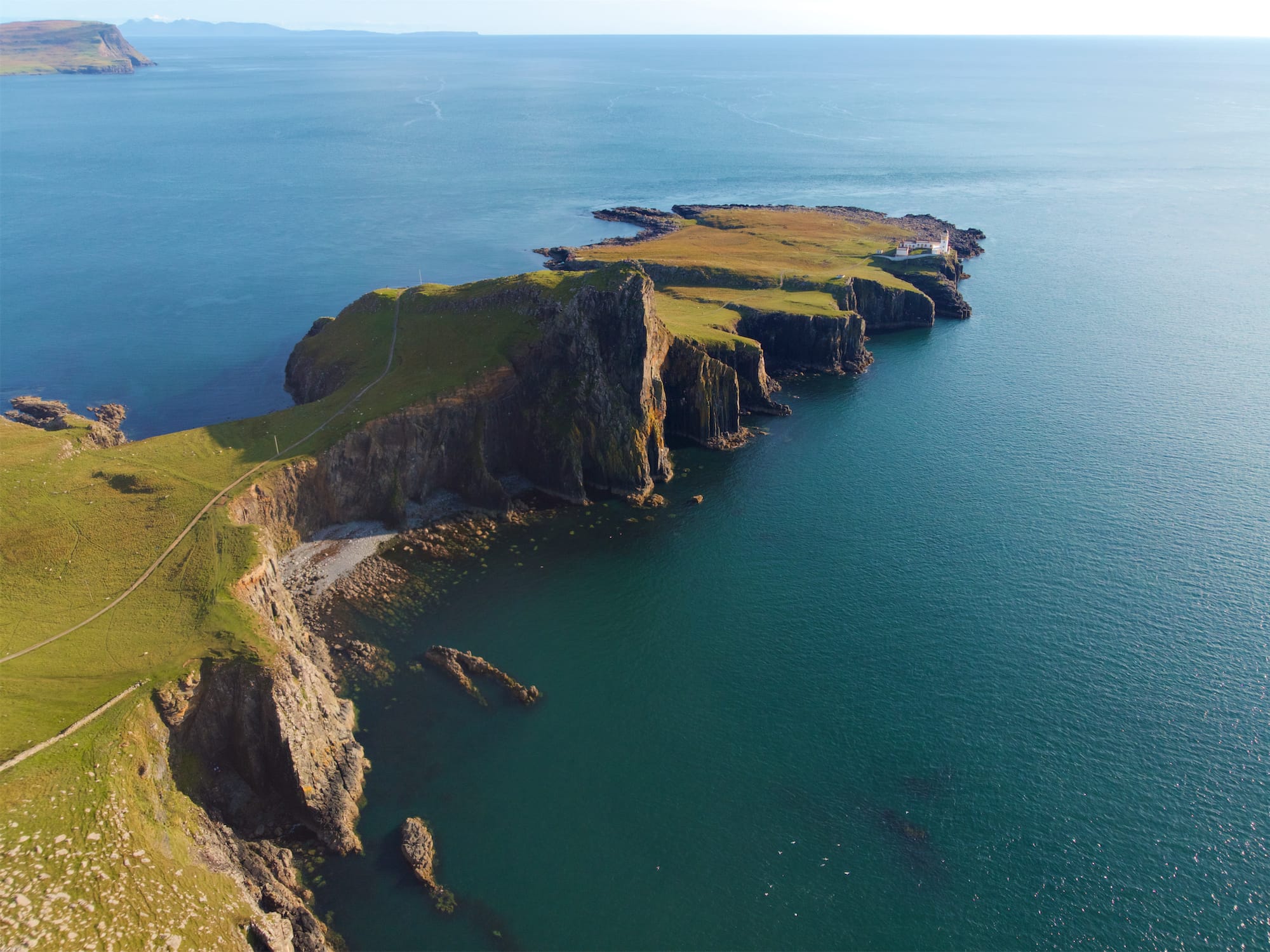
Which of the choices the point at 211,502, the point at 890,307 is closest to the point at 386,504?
the point at 211,502

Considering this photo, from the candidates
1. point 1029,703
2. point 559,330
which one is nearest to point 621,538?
point 559,330

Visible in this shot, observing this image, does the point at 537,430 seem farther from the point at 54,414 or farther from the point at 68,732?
the point at 54,414

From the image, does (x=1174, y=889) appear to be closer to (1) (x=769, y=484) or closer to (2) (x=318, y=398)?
(1) (x=769, y=484)

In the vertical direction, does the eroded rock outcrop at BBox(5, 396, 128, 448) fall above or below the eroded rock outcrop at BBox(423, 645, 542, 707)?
above

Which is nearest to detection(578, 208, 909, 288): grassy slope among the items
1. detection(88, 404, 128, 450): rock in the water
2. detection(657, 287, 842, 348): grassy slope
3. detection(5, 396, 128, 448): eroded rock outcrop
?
detection(657, 287, 842, 348): grassy slope

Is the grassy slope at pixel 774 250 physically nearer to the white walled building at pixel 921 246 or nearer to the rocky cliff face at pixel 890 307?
the rocky cliff face at pixel 890 307

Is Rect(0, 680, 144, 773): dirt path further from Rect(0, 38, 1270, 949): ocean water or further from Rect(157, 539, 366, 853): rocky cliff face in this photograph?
Rect(0, 38, 1270, 949): ocean water

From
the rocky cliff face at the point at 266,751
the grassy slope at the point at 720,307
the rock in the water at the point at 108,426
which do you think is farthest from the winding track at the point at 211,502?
the grassy slope at the point at 720,307
